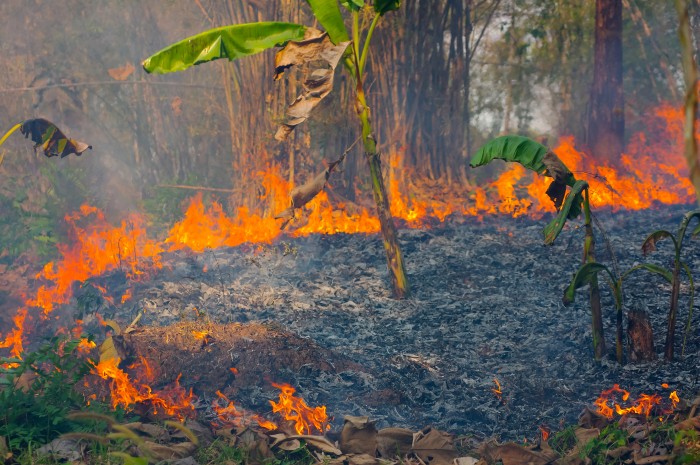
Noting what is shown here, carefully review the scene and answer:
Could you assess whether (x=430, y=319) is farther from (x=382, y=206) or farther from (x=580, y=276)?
(x=580, y=276)

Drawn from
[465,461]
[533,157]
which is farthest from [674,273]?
[465,461]

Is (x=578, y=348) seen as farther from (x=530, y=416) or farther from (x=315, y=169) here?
(x=315, y=169)

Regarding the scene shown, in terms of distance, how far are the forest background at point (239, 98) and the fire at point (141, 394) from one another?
235 inches

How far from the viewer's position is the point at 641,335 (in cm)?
665

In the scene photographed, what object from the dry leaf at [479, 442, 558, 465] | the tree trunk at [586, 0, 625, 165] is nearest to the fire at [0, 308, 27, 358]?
the dry leaf at [479, 442, 558, 465]

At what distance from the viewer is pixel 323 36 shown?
7555 millimetres

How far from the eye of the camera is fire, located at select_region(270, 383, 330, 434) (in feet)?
19.7

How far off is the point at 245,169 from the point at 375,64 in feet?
9.48

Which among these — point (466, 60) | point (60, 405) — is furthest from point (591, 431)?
point (466, 60)

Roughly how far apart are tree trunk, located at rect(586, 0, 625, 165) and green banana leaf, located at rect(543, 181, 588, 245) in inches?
335

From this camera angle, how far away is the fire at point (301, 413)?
19.7 feet

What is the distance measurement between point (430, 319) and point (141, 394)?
3.68 m

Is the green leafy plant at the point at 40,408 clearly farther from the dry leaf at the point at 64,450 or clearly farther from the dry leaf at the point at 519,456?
the dry leaf at the point at 519,456

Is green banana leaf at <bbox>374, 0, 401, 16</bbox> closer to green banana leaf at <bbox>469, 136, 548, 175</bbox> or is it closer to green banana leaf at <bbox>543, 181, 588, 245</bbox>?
green banana leaf at <bbox>469, 136, 548, 175</bbox>
